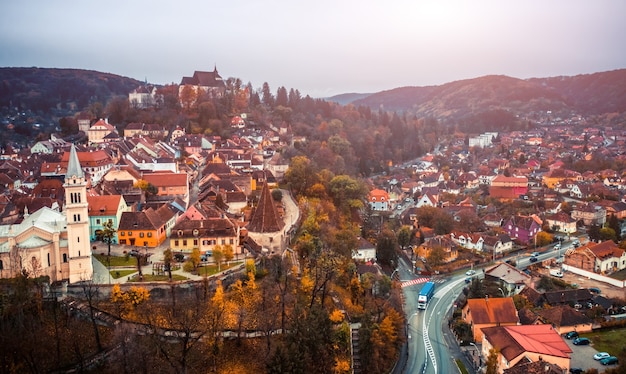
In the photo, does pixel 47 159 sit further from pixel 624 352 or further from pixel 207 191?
pixel 624 352

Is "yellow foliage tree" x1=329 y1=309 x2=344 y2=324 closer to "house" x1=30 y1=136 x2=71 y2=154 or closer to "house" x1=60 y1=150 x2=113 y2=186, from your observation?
"house" x1=60 y1=150 x2=113 y2=186

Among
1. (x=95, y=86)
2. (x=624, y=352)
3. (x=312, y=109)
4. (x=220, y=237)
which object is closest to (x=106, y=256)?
(x=220, y=237)

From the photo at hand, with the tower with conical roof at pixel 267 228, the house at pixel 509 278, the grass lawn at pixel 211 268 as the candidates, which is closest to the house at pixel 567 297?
the house at pixel 509 278

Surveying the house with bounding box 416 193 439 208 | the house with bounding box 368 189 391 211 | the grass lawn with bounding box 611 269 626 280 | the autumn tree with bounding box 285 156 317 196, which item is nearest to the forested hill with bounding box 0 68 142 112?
the house with bounding box 368 189 391 211

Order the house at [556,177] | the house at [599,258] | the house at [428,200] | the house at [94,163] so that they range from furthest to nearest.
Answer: the house at [556,177]
the house at [428,200]
the house at [94,163]
the house at [599,258]

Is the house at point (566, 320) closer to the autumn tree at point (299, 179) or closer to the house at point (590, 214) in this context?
the autumn tree at point (299, 179)

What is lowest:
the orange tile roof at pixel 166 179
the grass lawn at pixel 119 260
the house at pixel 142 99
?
the grass lawn at pixel 119 260
